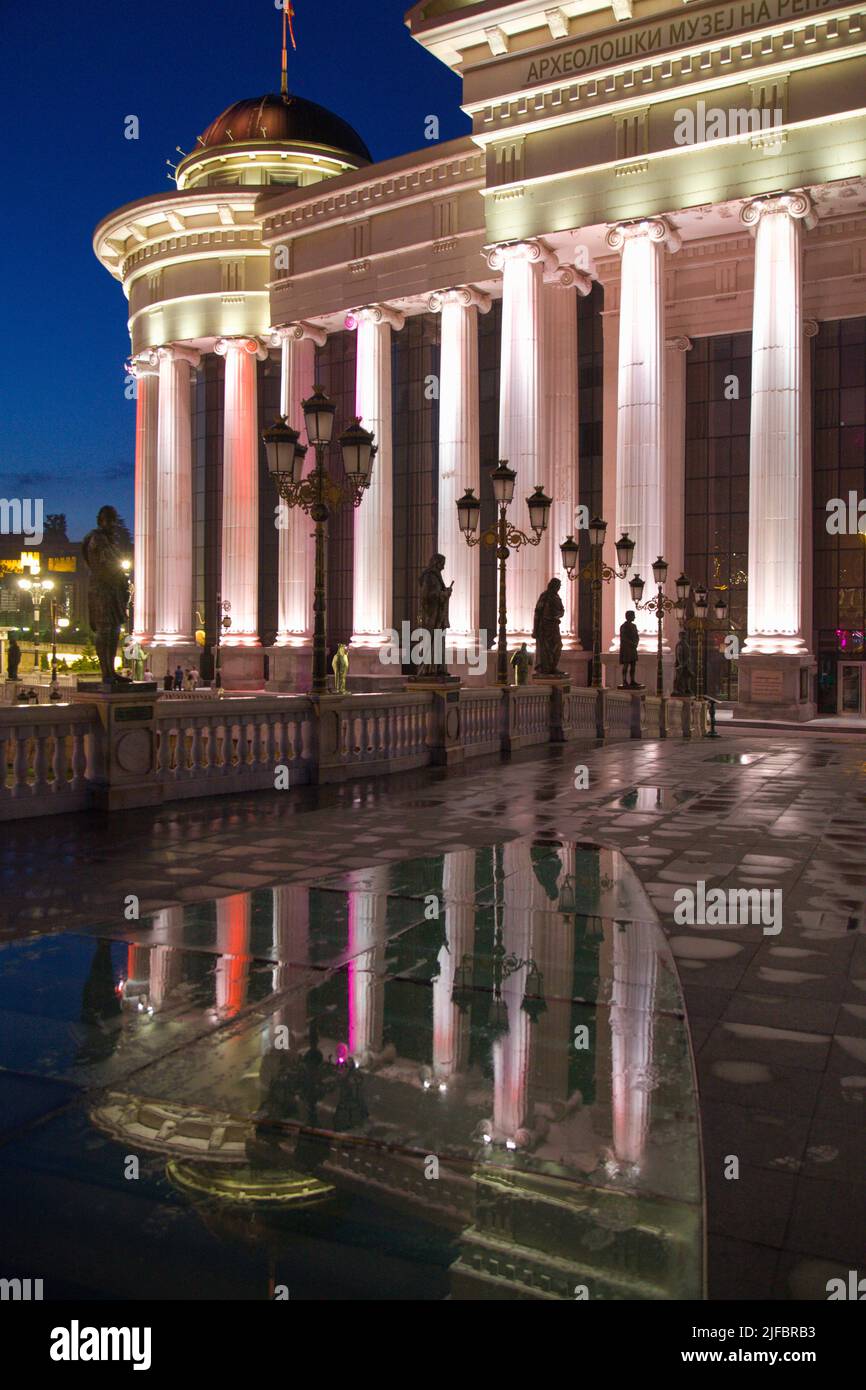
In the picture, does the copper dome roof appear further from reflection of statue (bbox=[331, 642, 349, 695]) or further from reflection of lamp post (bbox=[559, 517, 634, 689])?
reflection of lamp post (bbox=[559, 517, 634, 689])

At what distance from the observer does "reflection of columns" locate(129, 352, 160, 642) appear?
5481 cm

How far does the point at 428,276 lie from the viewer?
41938 millimetres

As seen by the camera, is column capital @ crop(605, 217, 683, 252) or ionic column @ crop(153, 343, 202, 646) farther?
ionic column @ crop(153, 343, 202, 646)

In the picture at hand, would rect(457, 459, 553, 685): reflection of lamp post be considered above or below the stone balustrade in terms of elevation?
above

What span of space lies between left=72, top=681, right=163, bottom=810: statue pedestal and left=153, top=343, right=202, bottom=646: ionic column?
40.3 metres

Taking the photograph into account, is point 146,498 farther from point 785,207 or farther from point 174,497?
point 785,207

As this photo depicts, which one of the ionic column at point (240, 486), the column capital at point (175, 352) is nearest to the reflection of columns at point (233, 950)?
the ionic column at point (240, 486)

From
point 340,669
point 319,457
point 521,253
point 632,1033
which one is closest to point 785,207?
point 521,253

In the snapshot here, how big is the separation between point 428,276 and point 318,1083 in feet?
136

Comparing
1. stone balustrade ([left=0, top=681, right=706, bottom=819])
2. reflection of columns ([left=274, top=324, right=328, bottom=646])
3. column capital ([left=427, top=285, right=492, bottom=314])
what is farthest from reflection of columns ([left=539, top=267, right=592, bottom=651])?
stone balustrade ([left=0, top=681, right=706, bottom=819])

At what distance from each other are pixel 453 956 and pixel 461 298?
3850cm

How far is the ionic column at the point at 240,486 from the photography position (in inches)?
1986

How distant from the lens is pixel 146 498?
55.5 meters

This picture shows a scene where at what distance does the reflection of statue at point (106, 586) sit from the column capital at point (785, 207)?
26865 mm
